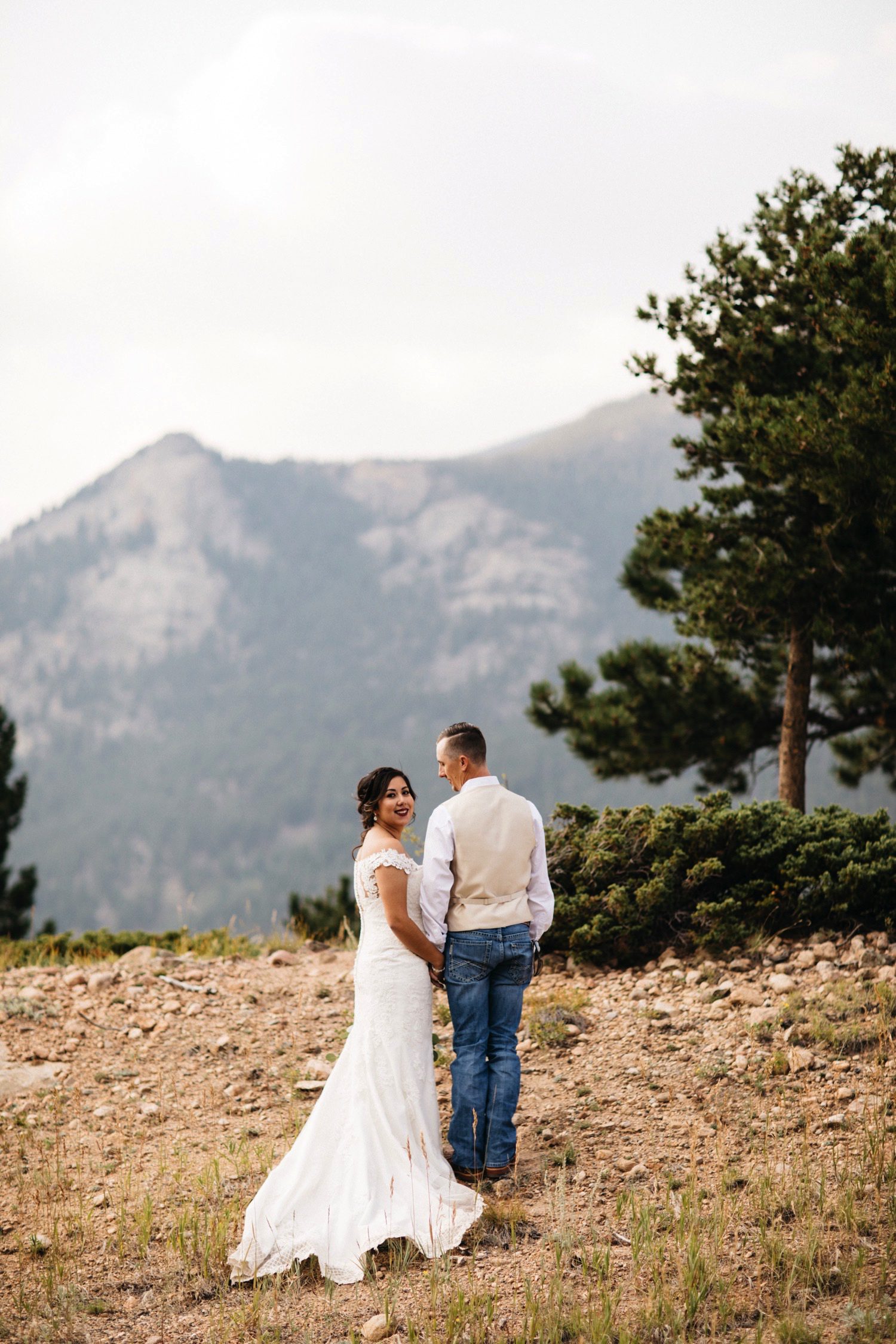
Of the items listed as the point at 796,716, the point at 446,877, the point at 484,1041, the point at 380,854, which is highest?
the point at 796,716

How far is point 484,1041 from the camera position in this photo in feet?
15.4

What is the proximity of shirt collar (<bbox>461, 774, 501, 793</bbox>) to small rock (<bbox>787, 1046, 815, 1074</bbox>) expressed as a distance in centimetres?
231

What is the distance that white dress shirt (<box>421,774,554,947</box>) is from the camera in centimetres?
457

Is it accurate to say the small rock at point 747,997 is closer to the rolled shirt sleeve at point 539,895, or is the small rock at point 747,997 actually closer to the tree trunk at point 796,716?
the rolled shirt sleeve at point 539,895

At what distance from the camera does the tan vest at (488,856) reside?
180 inches

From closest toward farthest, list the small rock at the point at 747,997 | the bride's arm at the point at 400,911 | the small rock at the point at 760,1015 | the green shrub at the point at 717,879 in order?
the bride's arm at the point at 400,911
the small rock at the point at 760,1015
the small rock at the point at 747,997
the green shrub at the point at 717,879

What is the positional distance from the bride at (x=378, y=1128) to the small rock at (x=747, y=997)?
97.3 inches

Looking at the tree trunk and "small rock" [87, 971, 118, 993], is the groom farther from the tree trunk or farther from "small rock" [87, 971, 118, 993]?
the tree trunk

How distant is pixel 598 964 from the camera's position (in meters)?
7.49

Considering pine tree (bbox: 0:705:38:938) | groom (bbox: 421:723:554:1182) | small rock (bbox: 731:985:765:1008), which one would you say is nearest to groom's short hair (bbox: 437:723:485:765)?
groom (bbox: 421:723:554:1182)

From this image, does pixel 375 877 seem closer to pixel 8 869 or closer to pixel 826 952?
pixel 826 952

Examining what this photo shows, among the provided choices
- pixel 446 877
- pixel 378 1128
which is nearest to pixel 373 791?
pixel 446 877

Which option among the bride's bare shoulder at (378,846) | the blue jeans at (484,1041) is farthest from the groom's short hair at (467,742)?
the blue jeans at (484,1041)

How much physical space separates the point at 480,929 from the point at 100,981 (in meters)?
4.72
